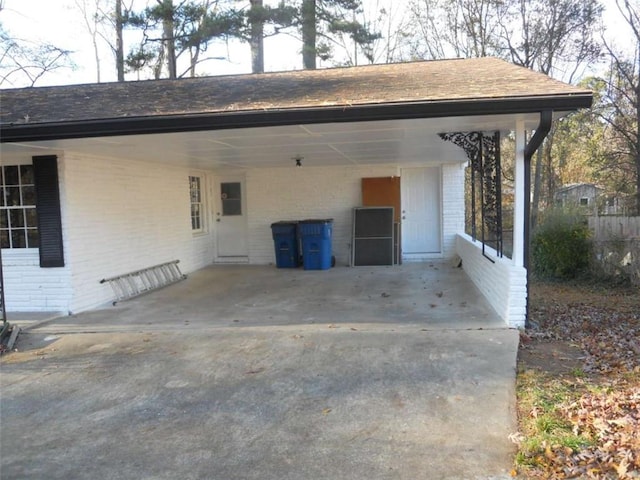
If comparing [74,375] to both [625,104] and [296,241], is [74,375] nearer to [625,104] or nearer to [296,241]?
[296,241]

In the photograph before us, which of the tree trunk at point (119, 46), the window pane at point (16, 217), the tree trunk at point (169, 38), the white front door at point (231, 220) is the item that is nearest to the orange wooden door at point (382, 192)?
the white front door at point (231, 220)

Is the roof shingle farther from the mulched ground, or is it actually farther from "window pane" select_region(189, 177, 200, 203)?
"window pane" select_region(189, 177, 200, 203)

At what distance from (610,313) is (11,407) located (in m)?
7.72

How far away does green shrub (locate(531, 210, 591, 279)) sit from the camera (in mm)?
10523

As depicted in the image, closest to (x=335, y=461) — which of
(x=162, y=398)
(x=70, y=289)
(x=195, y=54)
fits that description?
(x=162, y=398)

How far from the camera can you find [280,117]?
17.3 ft

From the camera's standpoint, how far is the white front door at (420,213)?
39.8ft

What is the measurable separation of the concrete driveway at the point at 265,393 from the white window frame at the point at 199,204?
461cm

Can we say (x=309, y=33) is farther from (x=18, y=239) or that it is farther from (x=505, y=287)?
(x=505, y=287)

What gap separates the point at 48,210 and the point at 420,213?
793 centimetres

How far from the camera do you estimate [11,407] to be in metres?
4.08

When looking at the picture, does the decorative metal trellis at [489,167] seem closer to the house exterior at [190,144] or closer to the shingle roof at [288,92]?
the house exterior at [190,144]

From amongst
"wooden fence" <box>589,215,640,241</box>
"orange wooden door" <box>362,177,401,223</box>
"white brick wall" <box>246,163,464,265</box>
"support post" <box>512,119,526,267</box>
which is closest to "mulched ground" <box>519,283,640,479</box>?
"support post" <box>512,119,526,267</box>

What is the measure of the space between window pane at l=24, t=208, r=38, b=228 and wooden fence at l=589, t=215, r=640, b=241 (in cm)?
982
